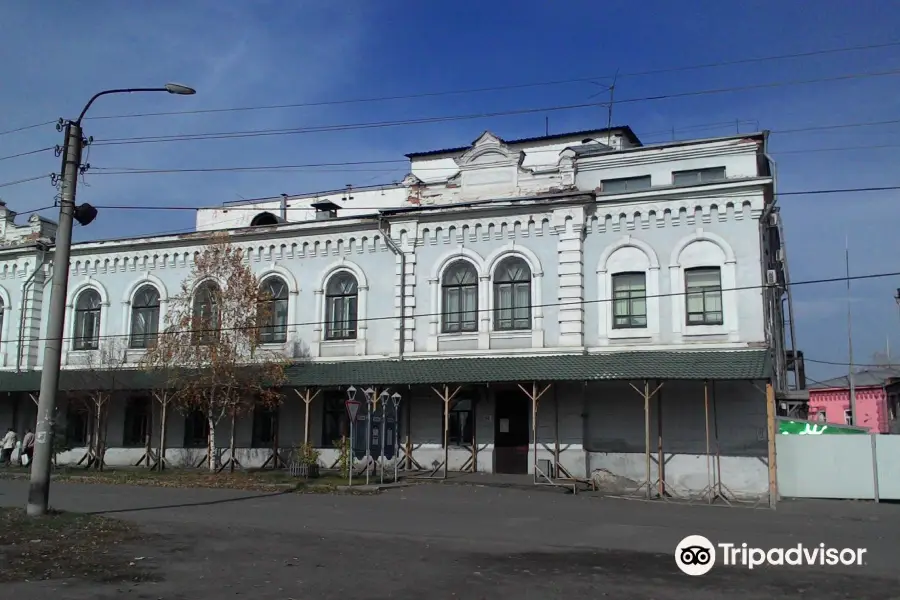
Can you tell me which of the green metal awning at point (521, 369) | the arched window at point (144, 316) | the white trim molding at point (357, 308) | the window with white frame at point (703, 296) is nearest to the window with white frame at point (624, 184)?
the window with white frame at point (703, 296)

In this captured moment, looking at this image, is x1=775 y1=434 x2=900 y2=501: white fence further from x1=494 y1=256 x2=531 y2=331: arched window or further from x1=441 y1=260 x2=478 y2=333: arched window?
x1=441 y1=260 x2=478 y2=333: arched window

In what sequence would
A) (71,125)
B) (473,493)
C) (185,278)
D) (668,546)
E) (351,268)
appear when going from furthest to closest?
(185,278), (351,268), (473,493), (71,125), (668,546)

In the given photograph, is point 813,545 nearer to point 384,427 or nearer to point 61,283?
point 384,427

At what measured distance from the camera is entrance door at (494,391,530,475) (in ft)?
80.8

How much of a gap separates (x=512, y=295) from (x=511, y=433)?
170 inches

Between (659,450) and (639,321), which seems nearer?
(659,450)

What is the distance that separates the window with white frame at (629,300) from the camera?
23875 millimetres

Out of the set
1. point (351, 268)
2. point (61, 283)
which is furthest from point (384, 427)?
point (61, 283)

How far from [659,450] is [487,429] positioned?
564cm

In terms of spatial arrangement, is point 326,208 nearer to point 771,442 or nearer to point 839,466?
point 771,442

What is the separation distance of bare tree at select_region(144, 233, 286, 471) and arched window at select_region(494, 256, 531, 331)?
23.8ft

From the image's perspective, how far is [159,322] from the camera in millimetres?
30219

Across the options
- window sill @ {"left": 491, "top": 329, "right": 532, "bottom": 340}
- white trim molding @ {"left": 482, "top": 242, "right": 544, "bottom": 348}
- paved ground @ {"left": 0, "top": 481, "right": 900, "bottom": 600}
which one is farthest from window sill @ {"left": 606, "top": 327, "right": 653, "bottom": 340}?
paved ground @ {"left": 0, "top": 481, "right": 900, "bottom": 600}

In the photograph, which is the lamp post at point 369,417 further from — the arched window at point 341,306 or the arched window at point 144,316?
the arched window at point 144,316
